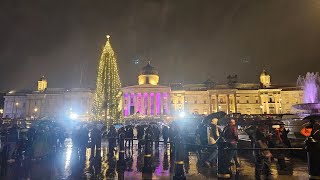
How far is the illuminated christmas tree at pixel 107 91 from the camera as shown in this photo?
118 feet

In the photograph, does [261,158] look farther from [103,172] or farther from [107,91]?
[107,91]

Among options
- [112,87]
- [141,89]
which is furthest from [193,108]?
[112,87]

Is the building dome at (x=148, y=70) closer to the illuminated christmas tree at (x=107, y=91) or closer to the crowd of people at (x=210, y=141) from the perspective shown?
the illuminated christmas tree at (x=107, y=91)

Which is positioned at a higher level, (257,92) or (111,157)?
(257,92)

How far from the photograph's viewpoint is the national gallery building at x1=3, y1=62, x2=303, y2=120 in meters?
81.2

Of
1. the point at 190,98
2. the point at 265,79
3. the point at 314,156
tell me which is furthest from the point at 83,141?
the point at 265,79

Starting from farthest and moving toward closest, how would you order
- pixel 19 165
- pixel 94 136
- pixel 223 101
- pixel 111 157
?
pixel 223 101
pixel 94 136
pixel 111 157
pixel 19 165

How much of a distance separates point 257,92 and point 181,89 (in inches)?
1023

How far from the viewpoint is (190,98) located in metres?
90.1

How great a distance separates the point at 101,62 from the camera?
122 feet

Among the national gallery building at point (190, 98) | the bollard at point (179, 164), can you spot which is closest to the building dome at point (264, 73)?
the national gallery building at point (190, 98)

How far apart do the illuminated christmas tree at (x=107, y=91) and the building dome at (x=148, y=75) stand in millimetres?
48394

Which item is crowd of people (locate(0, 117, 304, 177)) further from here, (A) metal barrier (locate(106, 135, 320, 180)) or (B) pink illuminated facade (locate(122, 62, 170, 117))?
(B) pink illuminated facade (locate(122, 62, 170, 117))

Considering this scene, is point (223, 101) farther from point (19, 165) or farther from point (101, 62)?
point (19, 165)
